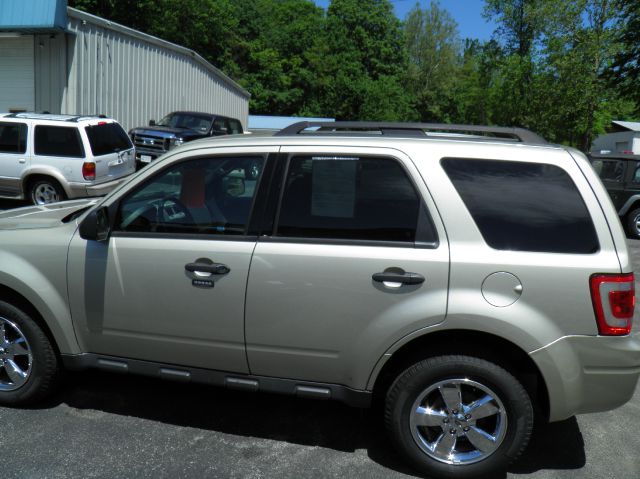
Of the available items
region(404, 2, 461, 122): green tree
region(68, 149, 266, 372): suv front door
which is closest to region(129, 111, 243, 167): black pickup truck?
region(68, 149, 266, 372): suv front door

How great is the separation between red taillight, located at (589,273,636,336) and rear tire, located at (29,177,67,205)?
1016 centimetres

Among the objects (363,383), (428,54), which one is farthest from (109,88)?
(428,54)

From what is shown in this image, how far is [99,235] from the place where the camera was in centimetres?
354

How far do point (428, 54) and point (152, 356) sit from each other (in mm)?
78661

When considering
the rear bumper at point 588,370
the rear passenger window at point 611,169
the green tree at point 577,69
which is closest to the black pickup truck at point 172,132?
the rear passenger window at point 611,169

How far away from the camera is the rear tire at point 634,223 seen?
13.4 m

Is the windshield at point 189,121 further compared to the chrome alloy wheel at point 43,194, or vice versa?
the windshield at point 189,121

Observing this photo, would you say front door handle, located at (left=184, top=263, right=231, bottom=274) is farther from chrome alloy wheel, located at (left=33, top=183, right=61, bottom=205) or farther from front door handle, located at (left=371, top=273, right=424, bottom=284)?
Answer: chrome alloy wheel, located at (left=33, top=183, right=61, bottom=205)

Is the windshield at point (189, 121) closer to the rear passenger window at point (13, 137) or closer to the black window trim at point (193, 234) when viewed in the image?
the rear passenger window at point (13, 137)

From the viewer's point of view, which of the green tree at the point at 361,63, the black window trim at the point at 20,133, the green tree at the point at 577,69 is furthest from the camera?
the green tree at the point at 361,63

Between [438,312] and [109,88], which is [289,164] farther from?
[109,88]

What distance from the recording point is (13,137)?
11.3m

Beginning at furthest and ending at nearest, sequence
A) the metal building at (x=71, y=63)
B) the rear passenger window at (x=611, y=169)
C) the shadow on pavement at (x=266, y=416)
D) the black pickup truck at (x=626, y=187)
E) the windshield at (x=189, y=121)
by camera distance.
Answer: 1. the windshield at (x=189, y=121)
2. the metal building at (x=71, y=63)
3. the rear passenger window at (x=611, y=169)
4. the black pickup truck at (x=626, y=187)
5. the shadow on pavement at (x=266, y=416)

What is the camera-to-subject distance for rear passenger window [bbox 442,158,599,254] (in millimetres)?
3123
